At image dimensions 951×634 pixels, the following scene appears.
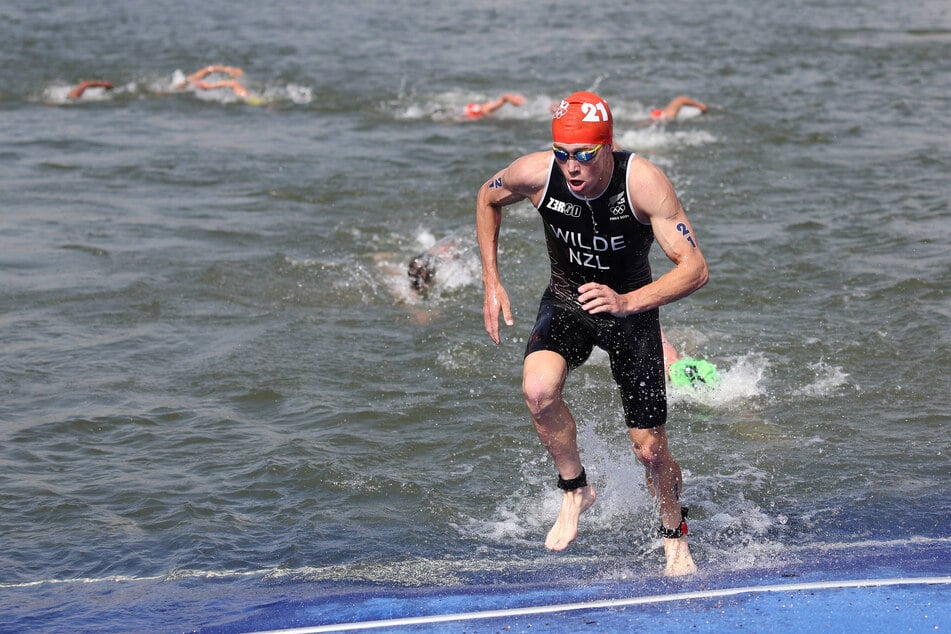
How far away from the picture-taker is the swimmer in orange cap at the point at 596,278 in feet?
18.8

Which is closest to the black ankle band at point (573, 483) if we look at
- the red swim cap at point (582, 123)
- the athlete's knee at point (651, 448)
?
the athlete's knee at point (651, 448)

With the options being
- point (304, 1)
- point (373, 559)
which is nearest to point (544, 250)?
point (373, 559)

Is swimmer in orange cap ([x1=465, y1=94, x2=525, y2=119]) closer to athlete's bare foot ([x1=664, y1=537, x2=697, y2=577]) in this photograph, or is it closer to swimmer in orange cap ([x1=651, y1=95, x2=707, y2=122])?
swimmer in orange cap ([x1=651, y1=95, x2=707, y2=122])

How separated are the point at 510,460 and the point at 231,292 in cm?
449

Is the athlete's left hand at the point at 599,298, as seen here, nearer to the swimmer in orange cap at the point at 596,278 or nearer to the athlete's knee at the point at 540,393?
the swimmer in orange cap at the point at 596,278

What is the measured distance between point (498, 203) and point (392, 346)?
4.14 metres

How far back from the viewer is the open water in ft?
23.2

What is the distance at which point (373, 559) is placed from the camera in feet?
22.6

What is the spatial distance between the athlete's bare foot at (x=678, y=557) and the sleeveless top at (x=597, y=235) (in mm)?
1377

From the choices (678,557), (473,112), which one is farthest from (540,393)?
(473,112)

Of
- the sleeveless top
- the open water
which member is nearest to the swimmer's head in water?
the open water

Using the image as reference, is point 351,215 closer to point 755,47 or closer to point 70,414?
point 70,414

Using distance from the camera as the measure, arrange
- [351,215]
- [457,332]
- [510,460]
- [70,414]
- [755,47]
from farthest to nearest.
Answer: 1. [755,47]
2. [351,215]
3. [457,332]
4. [70,414]
5. [510,460]

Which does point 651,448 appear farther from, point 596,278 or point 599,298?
point 599,298
